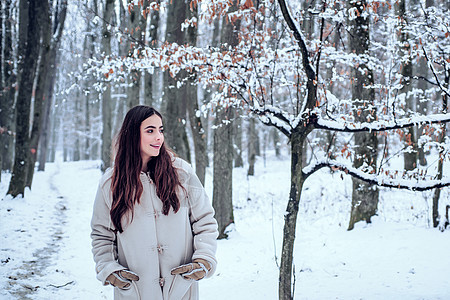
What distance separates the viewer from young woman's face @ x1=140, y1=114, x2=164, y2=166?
250 centimetres

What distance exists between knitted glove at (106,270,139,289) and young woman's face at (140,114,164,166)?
761 mm

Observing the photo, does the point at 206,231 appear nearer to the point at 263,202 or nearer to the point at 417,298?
the point at 417,298

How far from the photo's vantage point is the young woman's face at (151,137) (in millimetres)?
2498

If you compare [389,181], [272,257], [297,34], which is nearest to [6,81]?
[272,257]

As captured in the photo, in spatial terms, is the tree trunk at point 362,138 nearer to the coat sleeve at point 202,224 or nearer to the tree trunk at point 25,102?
the coat sleeve at point 202,224

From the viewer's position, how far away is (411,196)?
1116cm

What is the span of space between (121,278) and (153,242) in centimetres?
30

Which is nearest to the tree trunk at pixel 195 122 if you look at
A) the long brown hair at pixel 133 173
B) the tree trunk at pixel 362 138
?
the tree trunk at pixel 362 138

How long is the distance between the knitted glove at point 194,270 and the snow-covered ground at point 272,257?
8.04ft

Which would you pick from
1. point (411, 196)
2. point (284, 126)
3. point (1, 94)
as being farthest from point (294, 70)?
point (1, 94)

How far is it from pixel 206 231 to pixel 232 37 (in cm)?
529

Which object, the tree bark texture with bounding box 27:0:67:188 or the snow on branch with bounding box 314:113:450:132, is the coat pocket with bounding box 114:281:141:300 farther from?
the tree bark texture with bounding box 27:0:67:188

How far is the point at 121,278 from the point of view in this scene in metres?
2.29

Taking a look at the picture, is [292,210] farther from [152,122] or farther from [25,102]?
[25,102]
